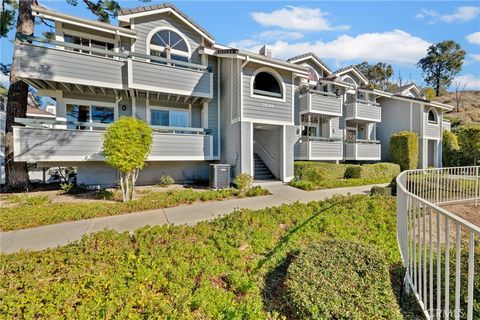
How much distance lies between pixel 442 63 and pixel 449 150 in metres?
38.0

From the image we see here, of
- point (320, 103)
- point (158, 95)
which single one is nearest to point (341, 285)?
point (158, 95)

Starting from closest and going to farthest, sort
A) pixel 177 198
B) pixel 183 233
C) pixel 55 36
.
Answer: pixel 183 233 < pixel 177 198 < pixel 55 36

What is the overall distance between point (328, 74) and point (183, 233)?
1751cm

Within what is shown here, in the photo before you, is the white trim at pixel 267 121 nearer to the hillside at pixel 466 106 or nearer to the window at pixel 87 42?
the window at pixel 87 42

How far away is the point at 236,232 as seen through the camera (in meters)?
5.01

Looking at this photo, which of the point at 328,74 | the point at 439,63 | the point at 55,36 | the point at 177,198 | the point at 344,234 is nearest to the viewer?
the point at 344,234

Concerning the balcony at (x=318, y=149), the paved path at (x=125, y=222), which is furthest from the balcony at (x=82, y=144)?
the balcony at (x=318, y=149)

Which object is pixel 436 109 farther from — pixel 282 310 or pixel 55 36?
pixel 55 36

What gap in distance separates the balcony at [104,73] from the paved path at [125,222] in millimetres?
5795

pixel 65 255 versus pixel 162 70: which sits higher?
pixel 162 70

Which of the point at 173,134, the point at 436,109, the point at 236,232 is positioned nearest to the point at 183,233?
the point at 236,232

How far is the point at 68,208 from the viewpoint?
6.61m

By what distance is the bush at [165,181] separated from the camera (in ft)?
35.1

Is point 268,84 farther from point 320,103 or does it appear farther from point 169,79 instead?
point 169,79
